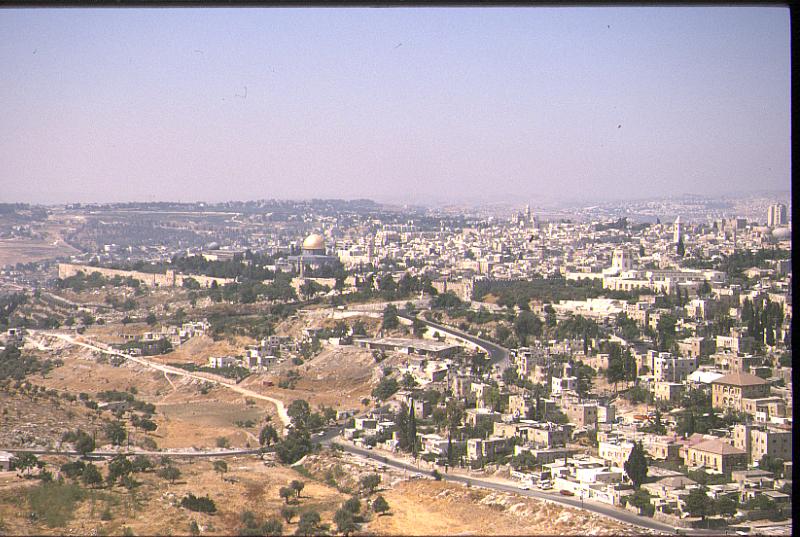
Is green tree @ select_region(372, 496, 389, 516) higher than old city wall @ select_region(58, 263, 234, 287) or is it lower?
lower

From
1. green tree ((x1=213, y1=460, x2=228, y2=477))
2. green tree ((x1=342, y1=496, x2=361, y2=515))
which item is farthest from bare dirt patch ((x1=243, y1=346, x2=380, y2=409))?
green tree ((x1=342, y1=496, x2=361, y2=515))

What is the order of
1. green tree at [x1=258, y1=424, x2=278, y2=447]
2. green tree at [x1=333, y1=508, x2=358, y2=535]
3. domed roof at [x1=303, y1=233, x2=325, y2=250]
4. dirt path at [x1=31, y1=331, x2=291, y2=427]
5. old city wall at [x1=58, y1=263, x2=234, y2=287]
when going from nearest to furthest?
green tree at [x1=333, y1=508, x2=358, y2=535] → green tree at [x1=258, y1=424, x2=278, y2=447] → dirt path at [x1=31, y1=331, x2=291, y2=427] → old city wall at [x1=58, y1=263, x2=234, y2=287] → domed roof at [x1=303, y1=233, x2=325, y2=250]

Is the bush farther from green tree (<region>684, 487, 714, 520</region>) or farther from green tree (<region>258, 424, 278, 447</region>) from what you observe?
green tree (<region>684, 487, 714, 520</region>)

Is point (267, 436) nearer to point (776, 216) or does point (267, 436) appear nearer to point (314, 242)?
point (776, 216)

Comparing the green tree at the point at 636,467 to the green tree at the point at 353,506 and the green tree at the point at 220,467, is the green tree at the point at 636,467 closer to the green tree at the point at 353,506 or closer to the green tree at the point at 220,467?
the green tree at the point at 353,506

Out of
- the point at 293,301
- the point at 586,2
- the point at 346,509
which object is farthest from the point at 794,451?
the point at 293,301

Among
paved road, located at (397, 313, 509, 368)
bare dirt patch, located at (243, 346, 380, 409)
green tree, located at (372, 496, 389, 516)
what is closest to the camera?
green tree, located at (372, 496, 389, 516)

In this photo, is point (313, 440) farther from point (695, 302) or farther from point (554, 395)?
point (695, 302)
